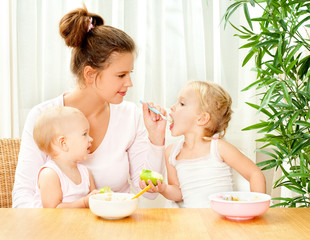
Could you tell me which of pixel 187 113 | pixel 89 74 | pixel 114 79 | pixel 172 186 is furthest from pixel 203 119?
pixel 89 74

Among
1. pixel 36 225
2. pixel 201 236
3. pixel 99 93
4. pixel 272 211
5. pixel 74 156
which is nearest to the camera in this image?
pixel 201 236

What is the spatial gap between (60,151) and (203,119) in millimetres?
690

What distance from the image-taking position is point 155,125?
2076 mm

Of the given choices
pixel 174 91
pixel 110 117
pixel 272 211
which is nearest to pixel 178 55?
pixel 174 91

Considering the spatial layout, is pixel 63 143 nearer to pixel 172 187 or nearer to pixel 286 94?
pixel 172 187

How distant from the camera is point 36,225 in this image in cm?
123

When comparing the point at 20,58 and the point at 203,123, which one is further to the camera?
the point at 20,58

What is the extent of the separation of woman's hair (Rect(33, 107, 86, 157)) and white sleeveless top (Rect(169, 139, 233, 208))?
596 millimetres

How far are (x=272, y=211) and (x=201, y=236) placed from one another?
14.1 inches

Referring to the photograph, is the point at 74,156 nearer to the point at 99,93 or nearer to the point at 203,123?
the point at 99,93

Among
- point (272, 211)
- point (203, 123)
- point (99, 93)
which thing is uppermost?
point (99, 93)

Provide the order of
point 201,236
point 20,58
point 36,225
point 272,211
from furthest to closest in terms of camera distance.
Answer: point 20,58 < point 272,211 < point 36,225 < point 201,236

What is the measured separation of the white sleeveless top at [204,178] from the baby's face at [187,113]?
0.14 meters

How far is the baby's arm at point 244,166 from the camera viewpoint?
192 centimetres
